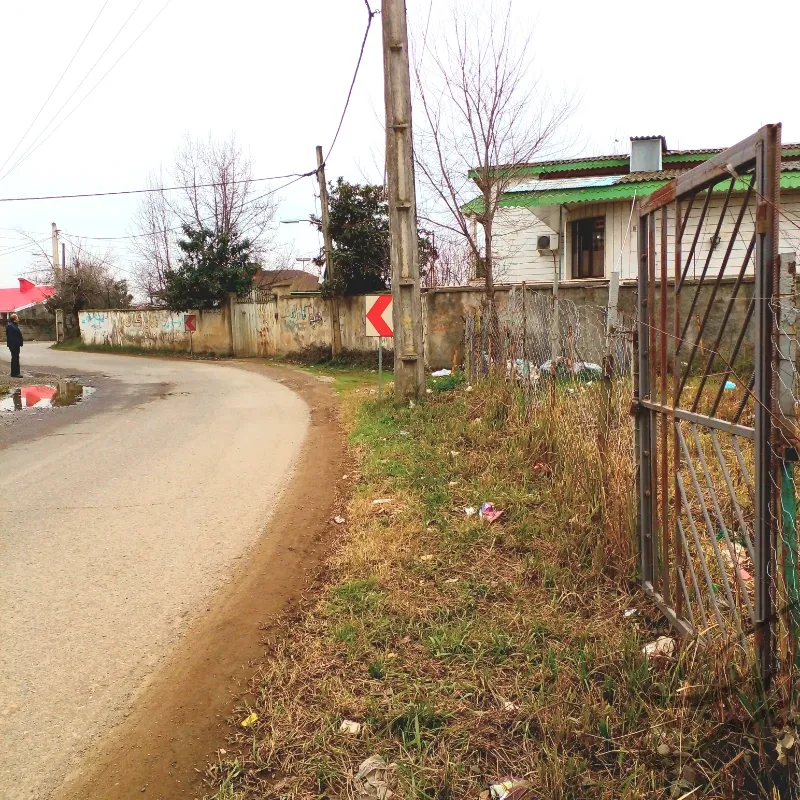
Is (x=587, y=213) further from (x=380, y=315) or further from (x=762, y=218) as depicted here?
(x=762, y=218)

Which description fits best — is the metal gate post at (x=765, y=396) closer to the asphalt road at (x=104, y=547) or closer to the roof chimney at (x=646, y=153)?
the asphalt road at (x=104, y=547)

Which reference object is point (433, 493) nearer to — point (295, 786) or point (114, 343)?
point (295, 786)

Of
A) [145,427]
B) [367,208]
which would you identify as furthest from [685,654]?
[367,208]

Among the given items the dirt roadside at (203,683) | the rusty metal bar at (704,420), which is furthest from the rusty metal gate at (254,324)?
the rusty metal bar at (704,420)

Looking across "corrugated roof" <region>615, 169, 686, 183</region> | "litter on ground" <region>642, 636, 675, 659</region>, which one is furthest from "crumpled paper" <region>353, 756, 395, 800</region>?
"corrugated roof" <region>615, 169, 686, 183</region>

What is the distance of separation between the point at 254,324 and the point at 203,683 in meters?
24.1

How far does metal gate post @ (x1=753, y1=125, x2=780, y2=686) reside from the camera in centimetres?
242

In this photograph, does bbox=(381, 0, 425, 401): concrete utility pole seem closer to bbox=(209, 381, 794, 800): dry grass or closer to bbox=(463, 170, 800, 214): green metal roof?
bbox=(209, 381, 794, 800): dry grass

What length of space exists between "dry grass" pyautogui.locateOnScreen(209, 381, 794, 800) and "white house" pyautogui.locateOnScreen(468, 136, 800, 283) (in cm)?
1168

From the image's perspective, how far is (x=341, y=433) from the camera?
10.3m

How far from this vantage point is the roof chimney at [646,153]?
59.4 ft

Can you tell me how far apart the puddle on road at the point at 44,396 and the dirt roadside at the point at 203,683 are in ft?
32.5

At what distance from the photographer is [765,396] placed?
8.16 ft

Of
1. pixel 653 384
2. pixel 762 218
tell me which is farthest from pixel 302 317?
pixel 762 218
